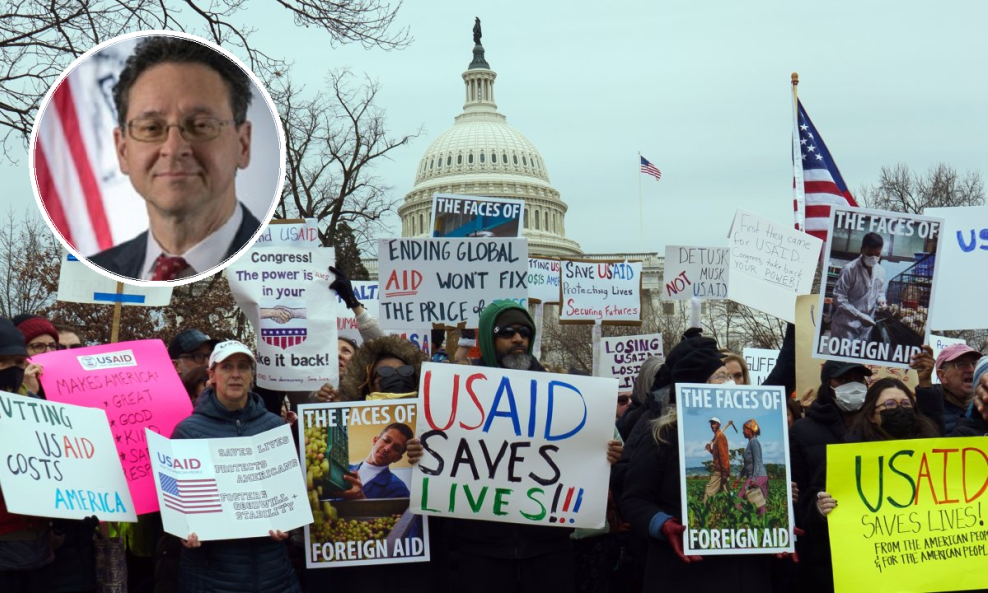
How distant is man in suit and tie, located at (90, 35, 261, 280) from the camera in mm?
4758

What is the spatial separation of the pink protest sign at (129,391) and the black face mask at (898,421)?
344 centimetres

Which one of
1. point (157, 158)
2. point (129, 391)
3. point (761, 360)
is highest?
point (157, 158)

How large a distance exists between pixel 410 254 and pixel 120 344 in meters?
2.82

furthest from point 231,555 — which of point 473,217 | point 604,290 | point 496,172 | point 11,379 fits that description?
point 496,172

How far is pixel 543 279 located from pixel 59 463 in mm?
9966

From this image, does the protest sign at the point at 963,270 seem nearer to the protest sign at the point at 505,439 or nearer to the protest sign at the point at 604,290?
the protest sign at the point at 505,439

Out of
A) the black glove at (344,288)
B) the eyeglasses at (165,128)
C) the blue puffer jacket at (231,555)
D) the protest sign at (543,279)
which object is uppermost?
the eyeglasses at (165,128)

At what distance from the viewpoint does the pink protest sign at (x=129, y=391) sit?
6418 millimetres

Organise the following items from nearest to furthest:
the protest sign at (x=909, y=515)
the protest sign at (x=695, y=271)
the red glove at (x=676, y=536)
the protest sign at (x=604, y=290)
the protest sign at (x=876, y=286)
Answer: the red glove at (x=676, y=536) < the protest sign at (x=909, y=515) < the protest sign at (x=876, y=286) < the protest sign at (x=695, y=271) < the protest sign at (x=604, y=290)

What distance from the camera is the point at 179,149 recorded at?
4730 millimetres

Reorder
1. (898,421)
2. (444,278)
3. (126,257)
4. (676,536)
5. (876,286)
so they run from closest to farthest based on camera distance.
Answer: (126,257)
(676,536)
(898,421)
(876,286)
(444,278)

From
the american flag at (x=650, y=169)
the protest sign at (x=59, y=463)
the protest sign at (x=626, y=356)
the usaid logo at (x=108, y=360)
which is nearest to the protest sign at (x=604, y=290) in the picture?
the protest sign at (x=626, y=356)

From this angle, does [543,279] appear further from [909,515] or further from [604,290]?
[909,515]

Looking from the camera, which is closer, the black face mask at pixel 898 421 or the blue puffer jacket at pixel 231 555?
the blue puffer jacket at pixel 231 555
